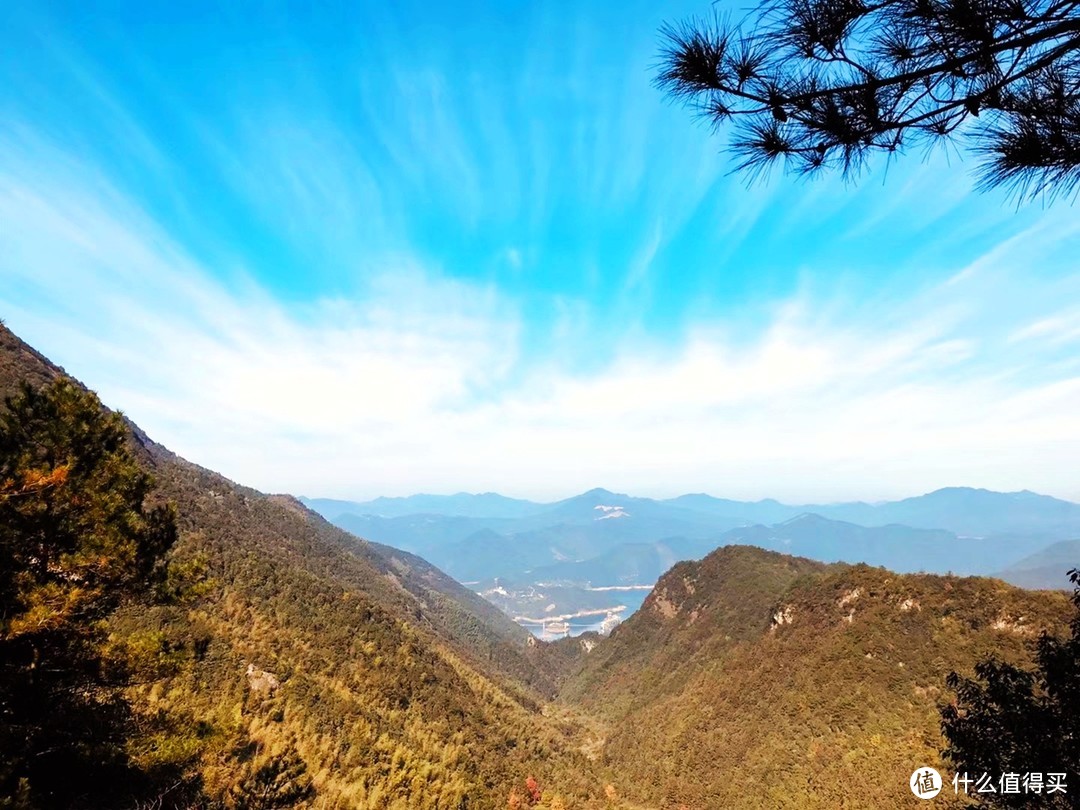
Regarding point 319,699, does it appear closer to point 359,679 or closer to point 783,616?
point 359,679

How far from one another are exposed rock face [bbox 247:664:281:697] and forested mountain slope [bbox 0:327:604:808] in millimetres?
111

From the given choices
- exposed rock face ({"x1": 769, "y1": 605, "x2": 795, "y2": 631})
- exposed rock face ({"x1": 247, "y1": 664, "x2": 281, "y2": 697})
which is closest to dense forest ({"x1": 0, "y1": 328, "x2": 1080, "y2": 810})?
exposed rock face ({"x1": 247, "y1": 664, "x2": 281, "y2": 697})

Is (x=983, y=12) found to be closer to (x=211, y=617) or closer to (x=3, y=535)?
(x=3, y=535)

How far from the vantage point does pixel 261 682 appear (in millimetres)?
30219

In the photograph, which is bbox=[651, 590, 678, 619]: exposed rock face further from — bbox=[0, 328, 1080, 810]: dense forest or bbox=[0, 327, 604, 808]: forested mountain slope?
bbox=[0, 327, 604, 808]: forested mountain slope

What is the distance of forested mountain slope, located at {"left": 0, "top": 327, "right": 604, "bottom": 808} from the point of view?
69.6 ft

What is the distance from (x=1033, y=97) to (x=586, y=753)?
311 feet

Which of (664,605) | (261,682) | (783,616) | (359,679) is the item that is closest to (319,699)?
(261,682)

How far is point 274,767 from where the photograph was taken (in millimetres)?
19734

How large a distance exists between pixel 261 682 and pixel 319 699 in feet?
15.2

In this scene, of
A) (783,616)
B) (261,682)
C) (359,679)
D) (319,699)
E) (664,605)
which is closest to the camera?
(261,682)

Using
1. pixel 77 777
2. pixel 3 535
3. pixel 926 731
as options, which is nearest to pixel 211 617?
pixel 77 777

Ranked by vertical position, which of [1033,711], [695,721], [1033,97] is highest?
[1033,97]

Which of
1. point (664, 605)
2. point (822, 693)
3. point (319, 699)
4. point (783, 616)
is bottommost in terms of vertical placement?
point (664, 605)
